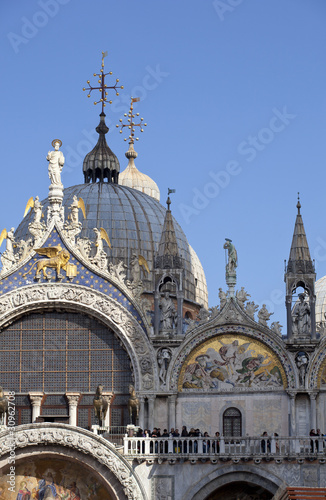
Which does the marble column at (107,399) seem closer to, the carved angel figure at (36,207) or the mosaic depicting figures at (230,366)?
the mosaic depicting figures at (230,366)

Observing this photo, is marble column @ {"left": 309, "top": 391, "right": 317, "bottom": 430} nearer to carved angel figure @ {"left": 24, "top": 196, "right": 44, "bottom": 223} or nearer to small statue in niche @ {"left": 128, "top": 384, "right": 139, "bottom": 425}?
small statue in niche @ {"left": 128, "top": 384, "right": 139, "bottom": 425}

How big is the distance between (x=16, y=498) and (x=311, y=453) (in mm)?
9735

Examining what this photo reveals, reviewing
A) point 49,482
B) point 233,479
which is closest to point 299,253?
point 233,479

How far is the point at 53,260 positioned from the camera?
155ft

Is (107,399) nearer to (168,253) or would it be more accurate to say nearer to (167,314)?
(167,314)

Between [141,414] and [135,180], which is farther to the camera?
[135,180]

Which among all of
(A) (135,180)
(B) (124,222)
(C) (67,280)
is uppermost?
(A) (135,180)

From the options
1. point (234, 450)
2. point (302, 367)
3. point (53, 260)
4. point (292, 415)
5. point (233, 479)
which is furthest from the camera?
point (53, 260)

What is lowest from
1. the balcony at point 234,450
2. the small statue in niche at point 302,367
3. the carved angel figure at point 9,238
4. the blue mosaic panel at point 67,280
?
the balcony at point 234,450

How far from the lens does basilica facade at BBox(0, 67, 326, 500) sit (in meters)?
43.6

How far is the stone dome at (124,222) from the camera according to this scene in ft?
180

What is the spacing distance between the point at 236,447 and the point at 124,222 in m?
14.4

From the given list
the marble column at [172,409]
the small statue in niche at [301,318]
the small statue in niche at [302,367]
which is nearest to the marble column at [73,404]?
the marble column at [172,409]

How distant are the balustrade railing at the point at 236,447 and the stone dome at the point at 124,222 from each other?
1093 cm
